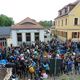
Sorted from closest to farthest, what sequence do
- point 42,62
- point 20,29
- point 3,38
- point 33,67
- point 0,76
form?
point 0,76 < point 33,67 < point 42,62 < point 20,29 < point 3,38

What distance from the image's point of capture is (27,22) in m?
28.0

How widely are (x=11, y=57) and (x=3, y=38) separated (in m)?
18.5

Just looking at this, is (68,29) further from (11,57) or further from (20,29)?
(11,57)

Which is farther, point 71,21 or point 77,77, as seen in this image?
point 71,21

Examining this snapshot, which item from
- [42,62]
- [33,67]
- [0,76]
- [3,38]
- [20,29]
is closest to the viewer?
[0,76]

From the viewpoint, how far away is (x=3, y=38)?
108 ft

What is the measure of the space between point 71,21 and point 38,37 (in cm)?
871

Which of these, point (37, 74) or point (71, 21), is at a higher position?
point (71, 21)

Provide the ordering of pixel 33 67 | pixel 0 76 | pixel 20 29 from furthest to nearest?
pixel 20 29 < pixel 33 67 < pixel 0 76

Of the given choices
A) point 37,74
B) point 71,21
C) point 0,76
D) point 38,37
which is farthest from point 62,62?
point 71,21

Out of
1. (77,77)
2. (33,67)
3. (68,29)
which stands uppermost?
(68,29)

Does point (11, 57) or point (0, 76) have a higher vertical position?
point (11, 57)

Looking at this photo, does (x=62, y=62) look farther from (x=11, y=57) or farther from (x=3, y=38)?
(x=3, y=38)

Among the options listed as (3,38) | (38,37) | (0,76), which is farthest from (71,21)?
(0,76)
